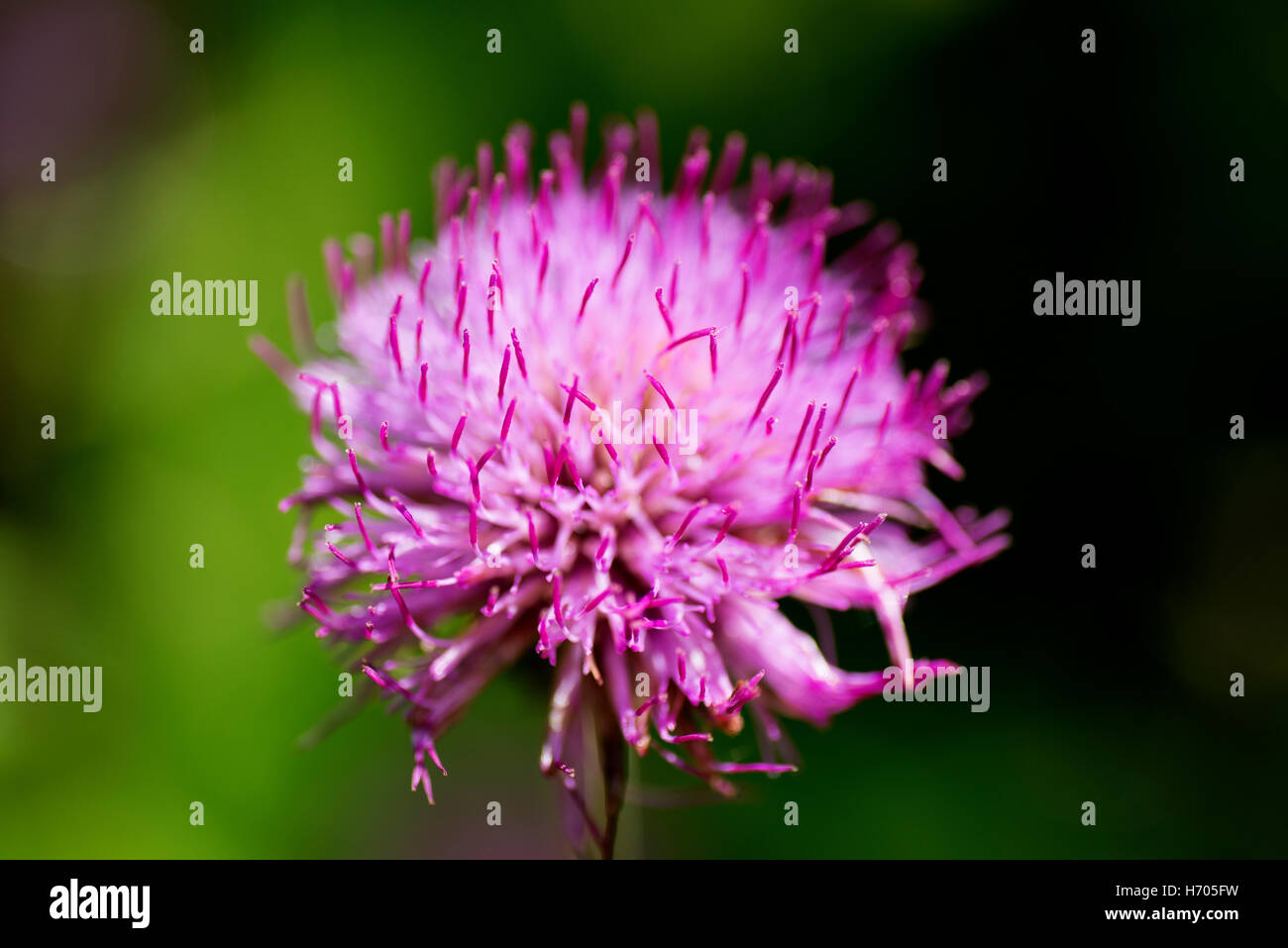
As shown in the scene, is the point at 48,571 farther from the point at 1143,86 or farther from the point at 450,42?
the point at 1143,86

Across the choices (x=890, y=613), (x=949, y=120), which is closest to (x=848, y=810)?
(x=890, y=613)

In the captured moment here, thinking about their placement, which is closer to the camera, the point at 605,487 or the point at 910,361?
the point at 605,487

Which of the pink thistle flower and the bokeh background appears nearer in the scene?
the pink thistle flower

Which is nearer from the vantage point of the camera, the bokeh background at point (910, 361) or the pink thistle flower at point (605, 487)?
the pink thistle flower at point (605, 487)
